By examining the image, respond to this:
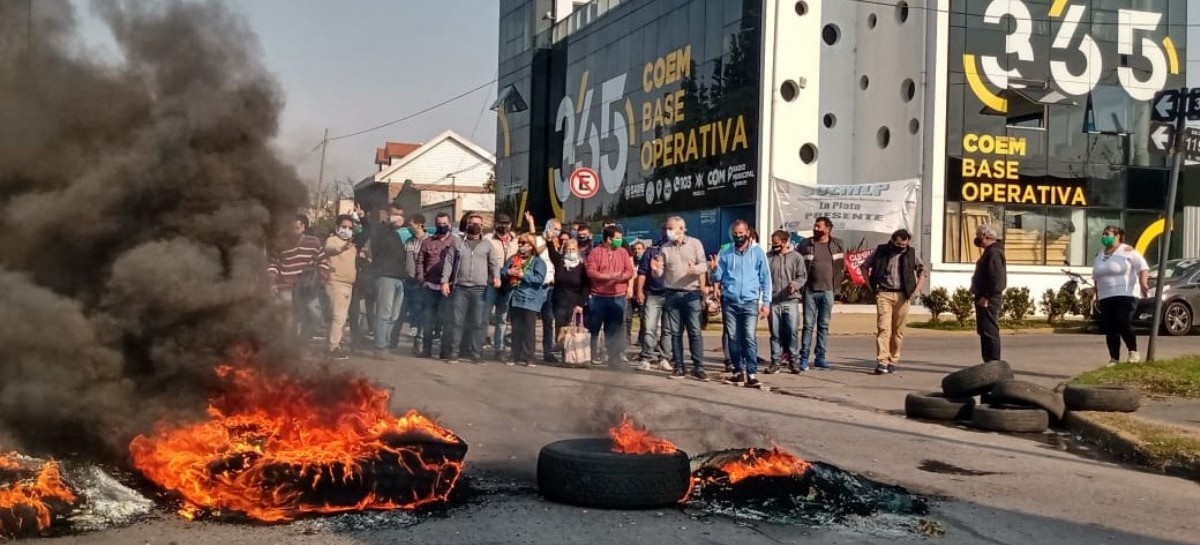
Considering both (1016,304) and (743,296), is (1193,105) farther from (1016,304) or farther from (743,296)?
(1016,304)

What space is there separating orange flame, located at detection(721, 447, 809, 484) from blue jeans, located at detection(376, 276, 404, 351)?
7.98 metres

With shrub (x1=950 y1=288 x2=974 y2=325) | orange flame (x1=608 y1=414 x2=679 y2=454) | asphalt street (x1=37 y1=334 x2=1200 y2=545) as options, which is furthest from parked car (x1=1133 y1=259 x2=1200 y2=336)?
orange flame (x1=608 y1=414 x2=679 y2=454)

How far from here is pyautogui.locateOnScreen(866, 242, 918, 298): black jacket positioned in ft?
42.7

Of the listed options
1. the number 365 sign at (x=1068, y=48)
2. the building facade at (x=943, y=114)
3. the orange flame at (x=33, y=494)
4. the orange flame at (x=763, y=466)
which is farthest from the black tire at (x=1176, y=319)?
the orange flame at (x=33, y=494)

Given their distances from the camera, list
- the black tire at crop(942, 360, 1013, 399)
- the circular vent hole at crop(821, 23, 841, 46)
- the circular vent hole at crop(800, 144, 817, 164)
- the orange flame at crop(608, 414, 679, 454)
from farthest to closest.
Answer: the circular vent hole at crop(821, 23, 841, 46) < the circular vent hole at crop(800, 144, 817, 164) < the black tire at crop(942, 360, 1013, 399) < the orange flame at crop(608, 414, 679, 454)

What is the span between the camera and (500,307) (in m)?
14.2

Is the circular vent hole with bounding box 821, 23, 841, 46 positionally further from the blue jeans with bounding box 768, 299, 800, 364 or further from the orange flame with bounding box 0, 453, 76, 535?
the orange flame with bounding box 0, 453, 76, 535

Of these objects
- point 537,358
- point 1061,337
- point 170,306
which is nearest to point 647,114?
point 1061,337

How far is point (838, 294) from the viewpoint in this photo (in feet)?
85.1

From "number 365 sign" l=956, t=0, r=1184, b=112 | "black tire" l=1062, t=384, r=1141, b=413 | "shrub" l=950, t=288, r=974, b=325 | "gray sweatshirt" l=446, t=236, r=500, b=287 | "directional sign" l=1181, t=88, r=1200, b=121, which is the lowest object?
"black tire" l=1062, t=384, r=1141, b=413

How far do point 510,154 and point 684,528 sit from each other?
43.0 meters

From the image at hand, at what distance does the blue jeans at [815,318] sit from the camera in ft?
44.0

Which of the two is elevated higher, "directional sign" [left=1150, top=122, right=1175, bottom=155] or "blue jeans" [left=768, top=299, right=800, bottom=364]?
"directional sign" [left=1150, top=122, right=1175, bottom=155]

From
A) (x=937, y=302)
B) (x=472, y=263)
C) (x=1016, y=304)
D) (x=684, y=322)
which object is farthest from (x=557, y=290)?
(x=1016, y=304)
